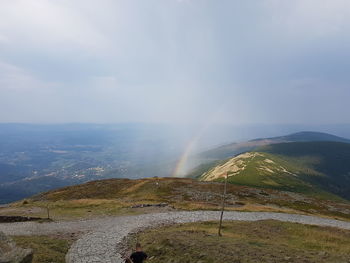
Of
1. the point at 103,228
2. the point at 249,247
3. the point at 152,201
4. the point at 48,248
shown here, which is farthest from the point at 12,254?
the point at 152,201

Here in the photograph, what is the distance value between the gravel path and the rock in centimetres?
576

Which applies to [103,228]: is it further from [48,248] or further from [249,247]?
[249,247]

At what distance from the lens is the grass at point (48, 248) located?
68.4 ft

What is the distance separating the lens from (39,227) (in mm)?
34375

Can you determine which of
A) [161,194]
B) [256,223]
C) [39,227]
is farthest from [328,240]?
[161,194]

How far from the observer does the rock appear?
15195 mm

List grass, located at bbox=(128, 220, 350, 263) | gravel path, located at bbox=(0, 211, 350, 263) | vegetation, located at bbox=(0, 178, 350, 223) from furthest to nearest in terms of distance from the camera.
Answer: vegetation, located at bbox=(0, 178, 350, 223) → gravel path, located at bbox=(0, 211, 350, 263) → grass, located at bbox=(128, 220, 350, 263)

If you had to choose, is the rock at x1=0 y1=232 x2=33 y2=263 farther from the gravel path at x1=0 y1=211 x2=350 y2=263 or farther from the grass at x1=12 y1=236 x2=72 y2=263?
the gravel path at x1=0 y1=211 x2=350 y2=263

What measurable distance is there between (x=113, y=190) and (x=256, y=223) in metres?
55.0

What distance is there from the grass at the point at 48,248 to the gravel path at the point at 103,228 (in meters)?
0.75

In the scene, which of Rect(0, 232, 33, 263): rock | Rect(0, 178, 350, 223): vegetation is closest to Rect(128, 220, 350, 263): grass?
Rect(0, 232, 33, 263): rock

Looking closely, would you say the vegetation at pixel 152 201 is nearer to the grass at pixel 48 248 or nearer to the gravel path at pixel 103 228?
the gravel path at pixel 103 228

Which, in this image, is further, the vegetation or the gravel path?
the vegetation

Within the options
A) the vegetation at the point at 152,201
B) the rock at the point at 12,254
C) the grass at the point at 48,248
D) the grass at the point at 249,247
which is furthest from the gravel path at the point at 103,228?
the rock at the point at 12,254
